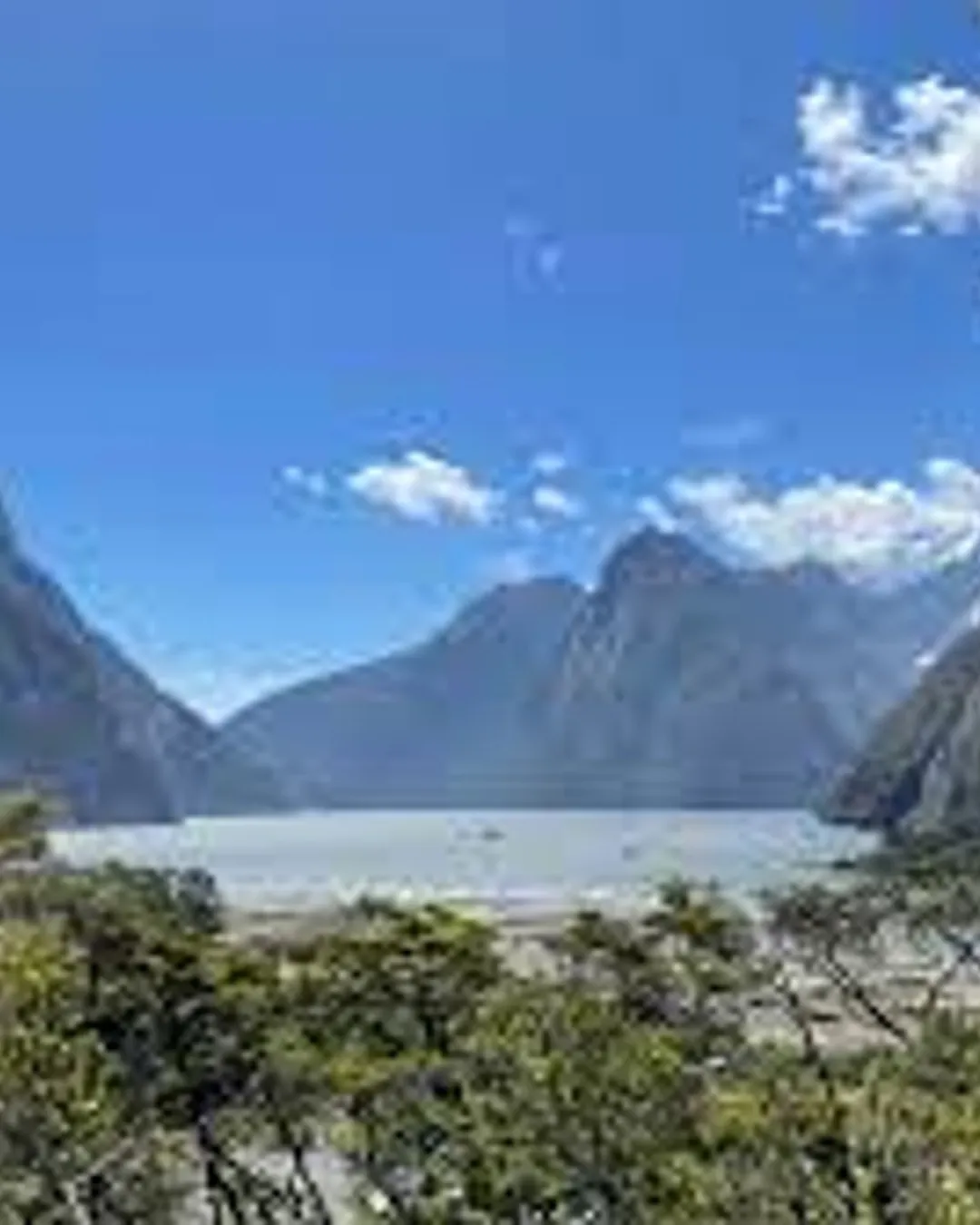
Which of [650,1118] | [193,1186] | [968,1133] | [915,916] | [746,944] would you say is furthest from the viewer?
[915,916]

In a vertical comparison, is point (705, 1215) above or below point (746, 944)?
below

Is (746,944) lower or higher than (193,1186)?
higher

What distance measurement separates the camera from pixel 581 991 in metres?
79.1

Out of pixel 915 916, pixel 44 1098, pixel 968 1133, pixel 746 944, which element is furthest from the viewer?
pixel 915 916

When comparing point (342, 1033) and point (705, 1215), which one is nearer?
point (705, 1215)

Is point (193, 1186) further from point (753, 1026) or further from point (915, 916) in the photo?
point (753, 1026)

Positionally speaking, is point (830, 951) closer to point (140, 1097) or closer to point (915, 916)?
point (915, 916)

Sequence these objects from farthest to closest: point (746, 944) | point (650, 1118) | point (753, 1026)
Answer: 1. point (753, 1026)
2. point (746, 944)
3. point (650, 1118)

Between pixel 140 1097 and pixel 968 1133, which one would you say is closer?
pixel 968 1133

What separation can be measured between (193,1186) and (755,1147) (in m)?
17.5

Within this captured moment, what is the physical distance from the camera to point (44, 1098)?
Answer: 2409 inches

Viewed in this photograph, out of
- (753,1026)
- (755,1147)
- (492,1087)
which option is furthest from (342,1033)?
(753,1026)

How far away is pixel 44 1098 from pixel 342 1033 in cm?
1987

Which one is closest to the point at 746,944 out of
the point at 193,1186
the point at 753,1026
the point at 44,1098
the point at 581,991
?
the point at 581,991
